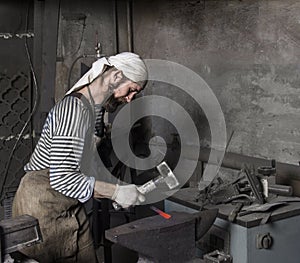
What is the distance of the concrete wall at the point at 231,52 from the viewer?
2.06 m

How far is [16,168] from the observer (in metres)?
2.85

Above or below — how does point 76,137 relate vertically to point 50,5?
below

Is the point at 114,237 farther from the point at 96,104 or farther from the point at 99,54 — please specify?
the point at 99,54

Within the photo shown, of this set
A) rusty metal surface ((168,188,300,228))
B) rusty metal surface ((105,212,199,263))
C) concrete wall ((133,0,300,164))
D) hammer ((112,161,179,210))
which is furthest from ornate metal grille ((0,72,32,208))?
rusty metal surface ((105,212,199,263))

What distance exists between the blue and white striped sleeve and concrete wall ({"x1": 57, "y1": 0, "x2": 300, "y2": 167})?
1.05 metres

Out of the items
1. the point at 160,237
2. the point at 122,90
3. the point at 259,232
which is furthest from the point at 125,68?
the point at 259,232

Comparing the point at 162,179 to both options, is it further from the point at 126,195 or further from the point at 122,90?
the point at 122,90

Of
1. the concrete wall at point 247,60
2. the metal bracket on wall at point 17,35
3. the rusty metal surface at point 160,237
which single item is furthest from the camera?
the metal bracket on wall at point 17,35

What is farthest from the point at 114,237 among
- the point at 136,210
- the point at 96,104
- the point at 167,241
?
the point at 136,210

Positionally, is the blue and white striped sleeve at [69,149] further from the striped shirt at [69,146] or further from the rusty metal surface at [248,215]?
the rusty metal surface at [248,215]

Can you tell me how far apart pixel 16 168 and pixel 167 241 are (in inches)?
74.2

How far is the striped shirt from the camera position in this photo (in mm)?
1349

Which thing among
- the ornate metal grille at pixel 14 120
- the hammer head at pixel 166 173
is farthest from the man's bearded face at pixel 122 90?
the ornate metal grille at pixel 14 120

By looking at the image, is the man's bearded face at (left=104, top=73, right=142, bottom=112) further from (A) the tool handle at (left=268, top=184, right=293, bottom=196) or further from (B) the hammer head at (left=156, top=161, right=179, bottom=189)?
(A) the tool handle at (left=268, top=184, right=293, bottom=196)
